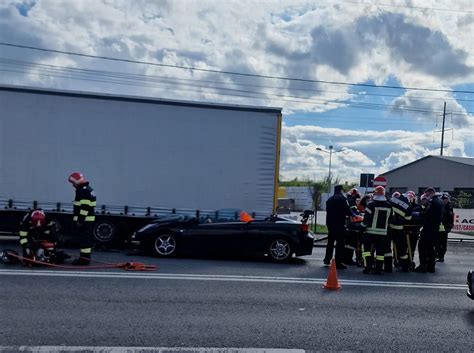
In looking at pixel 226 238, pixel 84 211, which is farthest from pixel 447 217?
pixel 84 211

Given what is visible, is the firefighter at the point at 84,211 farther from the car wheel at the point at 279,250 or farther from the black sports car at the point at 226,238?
the car wheel at the point at 279,250

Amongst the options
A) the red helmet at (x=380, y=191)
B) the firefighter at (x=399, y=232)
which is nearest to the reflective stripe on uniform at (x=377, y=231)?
the firefighter at (x=399, y=232)

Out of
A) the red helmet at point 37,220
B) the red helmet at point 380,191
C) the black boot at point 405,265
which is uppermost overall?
the red helmet at point 380,191

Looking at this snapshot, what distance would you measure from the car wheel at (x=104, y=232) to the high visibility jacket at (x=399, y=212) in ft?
20.8

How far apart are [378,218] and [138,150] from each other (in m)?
5.90

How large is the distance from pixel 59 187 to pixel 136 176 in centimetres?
180

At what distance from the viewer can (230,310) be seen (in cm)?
637

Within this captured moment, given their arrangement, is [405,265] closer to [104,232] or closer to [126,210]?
[126,210]

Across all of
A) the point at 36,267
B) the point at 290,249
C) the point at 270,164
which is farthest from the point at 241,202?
the point at 36,267

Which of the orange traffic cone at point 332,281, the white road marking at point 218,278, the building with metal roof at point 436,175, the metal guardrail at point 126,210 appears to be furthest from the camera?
the building with metal roof at point 436,175

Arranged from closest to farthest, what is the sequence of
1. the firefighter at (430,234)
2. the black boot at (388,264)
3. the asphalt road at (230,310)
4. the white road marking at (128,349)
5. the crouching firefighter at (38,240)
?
1. the white road marking at (128,349)
2. the asphalt road at (230,310)
3. the crouching firefighter at (38,240)
4. the black boot at (388,264)
5. the firefighter at (430,234)

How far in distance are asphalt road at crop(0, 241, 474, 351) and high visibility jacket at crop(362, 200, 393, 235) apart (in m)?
0.90

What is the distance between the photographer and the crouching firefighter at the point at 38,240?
29.3ft

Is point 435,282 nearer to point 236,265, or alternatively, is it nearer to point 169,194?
point 236,265
